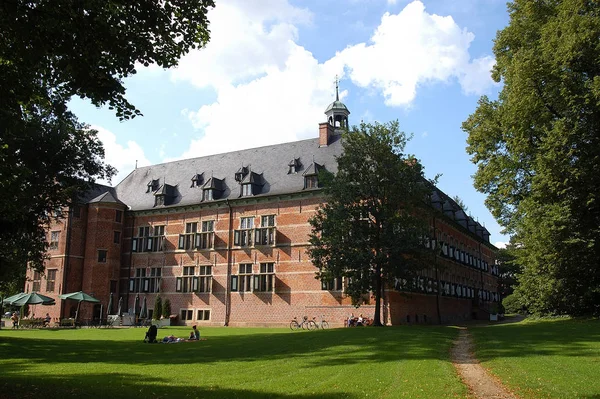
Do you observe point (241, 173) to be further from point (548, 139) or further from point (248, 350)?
point (548, 139)

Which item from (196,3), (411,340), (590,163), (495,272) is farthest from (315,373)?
(495,272)

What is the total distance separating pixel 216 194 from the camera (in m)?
41.7

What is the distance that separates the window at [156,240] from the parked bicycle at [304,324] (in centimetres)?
1478

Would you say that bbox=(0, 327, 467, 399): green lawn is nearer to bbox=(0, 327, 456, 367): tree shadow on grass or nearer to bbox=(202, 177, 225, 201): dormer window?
bbox=(0, 327, 456, 367): tree shadow on grass

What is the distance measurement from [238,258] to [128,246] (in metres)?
11.9

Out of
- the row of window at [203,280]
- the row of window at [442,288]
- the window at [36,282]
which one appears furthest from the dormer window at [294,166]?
the window at [36,282]

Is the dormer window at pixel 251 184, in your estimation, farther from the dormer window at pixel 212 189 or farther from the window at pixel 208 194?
the window at pixel 208 194

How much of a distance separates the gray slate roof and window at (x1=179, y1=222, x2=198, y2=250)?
1.90m

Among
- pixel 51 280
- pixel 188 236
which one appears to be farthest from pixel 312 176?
pixel 51 280

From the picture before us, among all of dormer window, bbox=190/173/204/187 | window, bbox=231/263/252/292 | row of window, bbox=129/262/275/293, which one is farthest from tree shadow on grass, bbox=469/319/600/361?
dormer window, bbox=190/173/204/187

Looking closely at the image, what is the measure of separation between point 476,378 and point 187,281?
32.4 meters

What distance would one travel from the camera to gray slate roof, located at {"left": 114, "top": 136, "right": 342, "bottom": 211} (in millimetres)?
38938

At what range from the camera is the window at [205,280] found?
40594mm

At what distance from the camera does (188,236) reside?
139 feet
